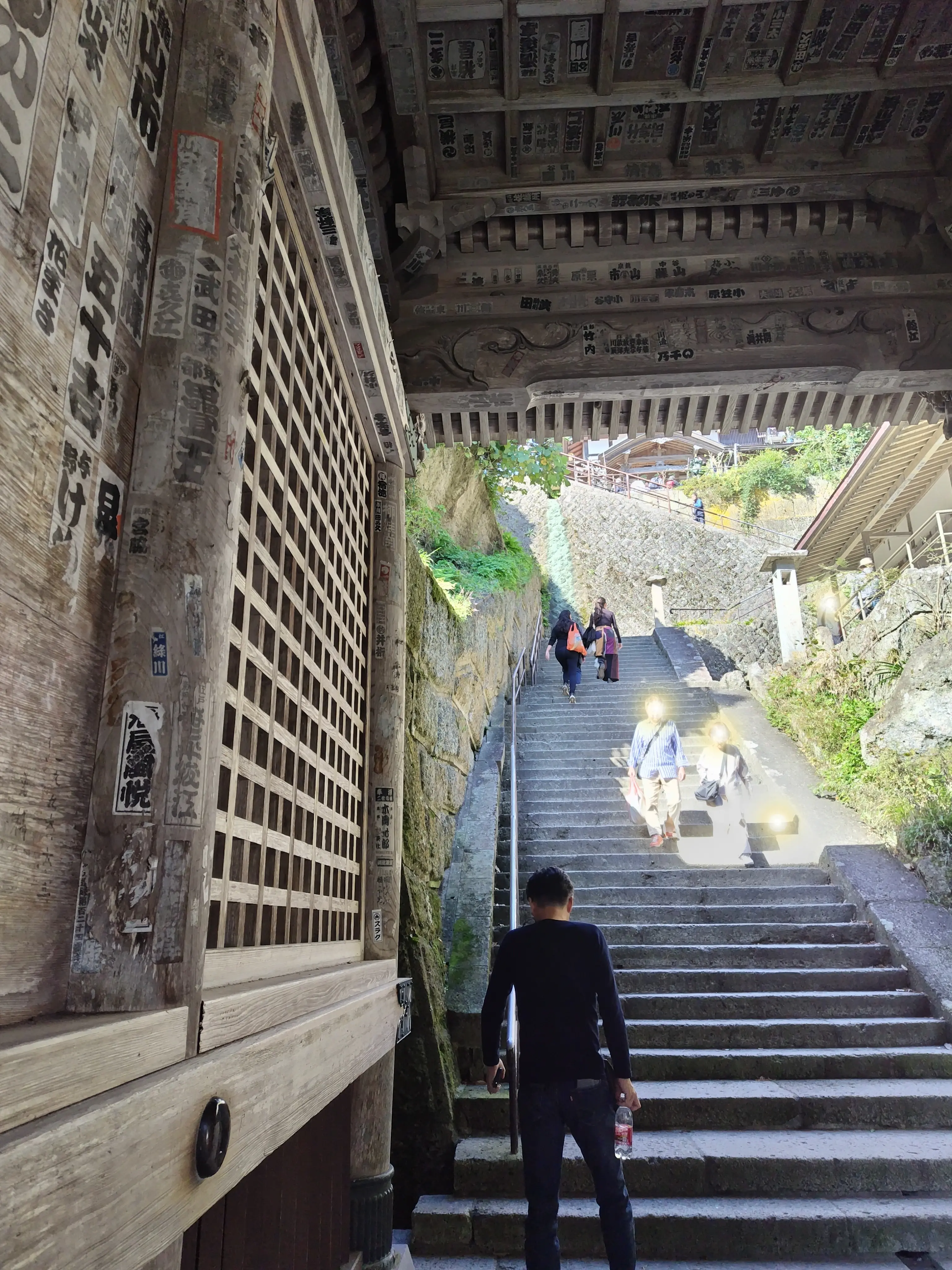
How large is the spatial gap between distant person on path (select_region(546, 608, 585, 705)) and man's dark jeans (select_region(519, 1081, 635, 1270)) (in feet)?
25.7

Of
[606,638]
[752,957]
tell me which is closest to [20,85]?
[752,957]

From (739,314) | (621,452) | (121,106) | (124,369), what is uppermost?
(621,452)

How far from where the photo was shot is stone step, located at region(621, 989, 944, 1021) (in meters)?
4.73

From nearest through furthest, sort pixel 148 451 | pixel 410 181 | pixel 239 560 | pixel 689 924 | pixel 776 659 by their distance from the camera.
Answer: pixel 148 451 < pixel 239 560 < pixel 410 181 < pixel 689 924 < pixel 776 659

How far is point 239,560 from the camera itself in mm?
1940

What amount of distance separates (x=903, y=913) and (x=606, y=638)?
20.2 feet

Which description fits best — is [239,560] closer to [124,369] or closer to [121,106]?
[124,369]

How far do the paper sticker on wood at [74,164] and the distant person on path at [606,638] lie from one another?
32.6 ft

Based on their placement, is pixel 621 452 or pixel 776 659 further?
pixel 621 452

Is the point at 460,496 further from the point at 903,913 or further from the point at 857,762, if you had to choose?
the point at 903,913

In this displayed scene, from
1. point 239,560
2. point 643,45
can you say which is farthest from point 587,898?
point 643,45

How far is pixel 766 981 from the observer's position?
16.4ft

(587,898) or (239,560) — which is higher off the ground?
(239,560)

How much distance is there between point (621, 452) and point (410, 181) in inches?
1181
